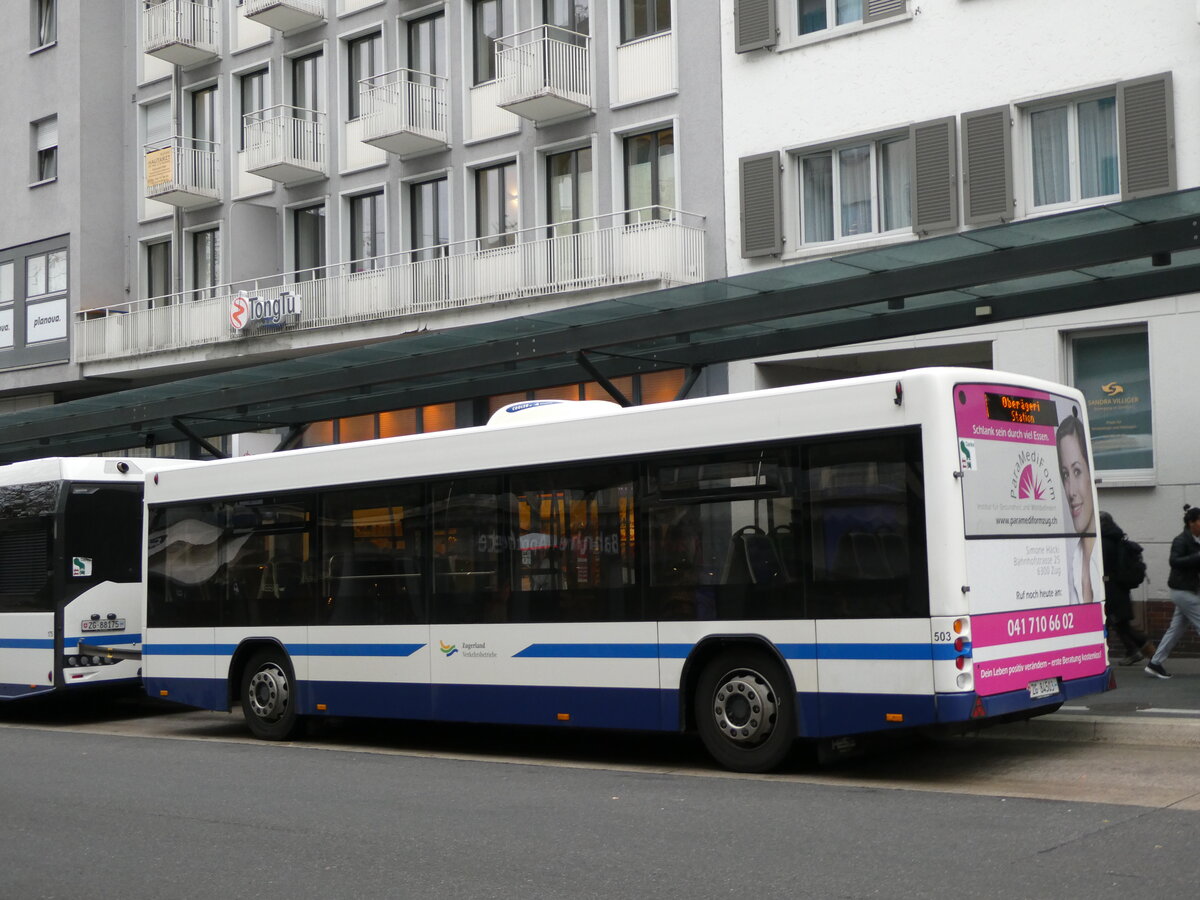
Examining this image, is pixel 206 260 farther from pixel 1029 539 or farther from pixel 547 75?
pixel 1029 539

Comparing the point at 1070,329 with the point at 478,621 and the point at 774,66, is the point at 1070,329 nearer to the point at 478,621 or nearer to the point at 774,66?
the point at 774,66

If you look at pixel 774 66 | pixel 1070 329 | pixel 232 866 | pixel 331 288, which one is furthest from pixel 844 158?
pixel 232 866

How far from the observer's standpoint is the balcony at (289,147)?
30766 mm

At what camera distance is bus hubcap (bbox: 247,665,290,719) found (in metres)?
14.8

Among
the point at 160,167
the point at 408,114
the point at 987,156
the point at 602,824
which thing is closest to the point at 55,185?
the point at 160,167

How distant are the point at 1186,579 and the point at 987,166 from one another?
25.5 feet

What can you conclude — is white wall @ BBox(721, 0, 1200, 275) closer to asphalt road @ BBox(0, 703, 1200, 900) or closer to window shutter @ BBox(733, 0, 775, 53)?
window shutter @ BBox(733, 0, 775, 53)

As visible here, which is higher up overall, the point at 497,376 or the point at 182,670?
the point at 497,376

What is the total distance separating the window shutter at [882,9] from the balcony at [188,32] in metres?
16.7

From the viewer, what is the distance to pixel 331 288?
29.5 meters

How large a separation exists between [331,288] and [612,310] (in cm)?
1422

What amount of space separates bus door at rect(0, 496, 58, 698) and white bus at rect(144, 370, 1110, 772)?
3.69 meters

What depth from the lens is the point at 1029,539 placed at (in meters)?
10.7

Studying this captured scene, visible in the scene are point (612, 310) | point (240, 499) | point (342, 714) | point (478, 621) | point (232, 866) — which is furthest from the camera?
point (612, 310)
